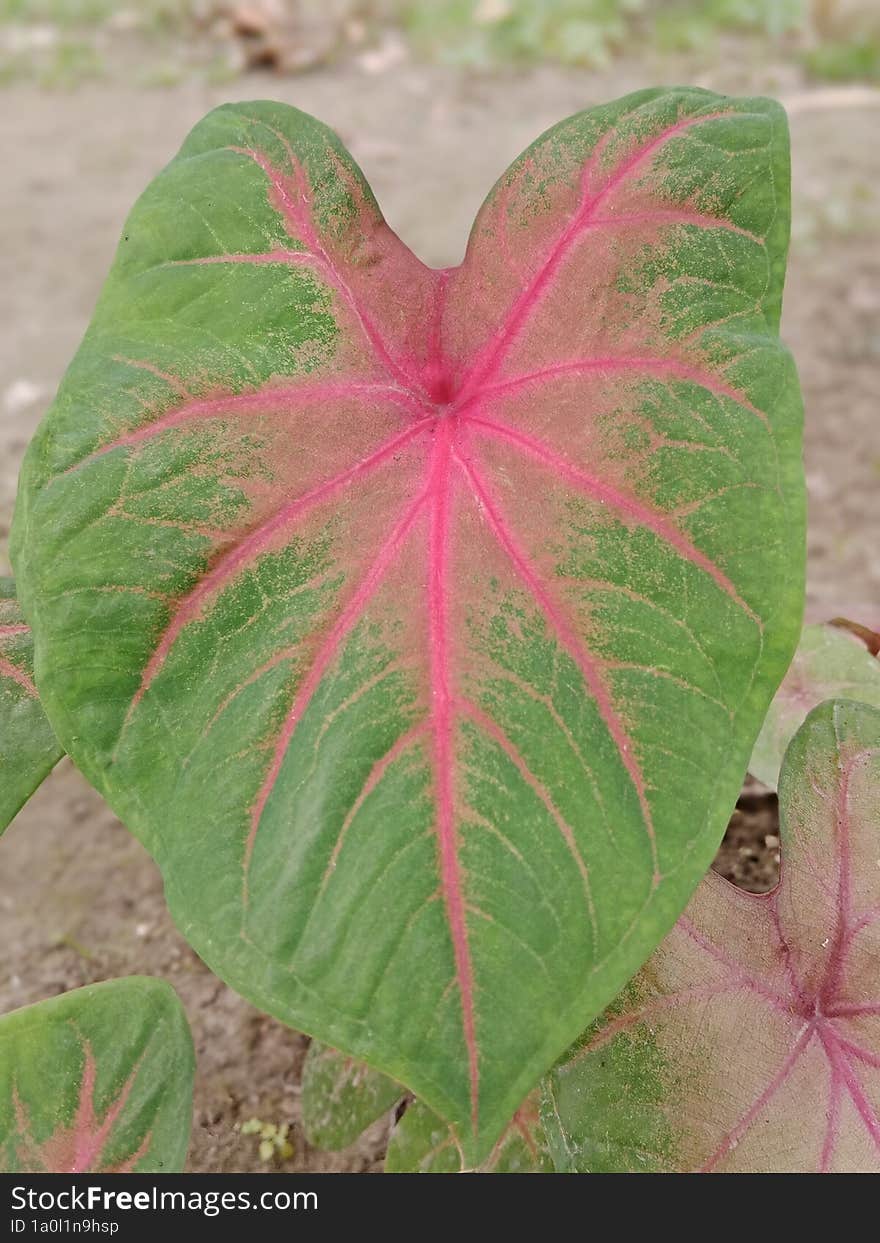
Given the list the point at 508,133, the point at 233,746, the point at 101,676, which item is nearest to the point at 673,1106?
the point at 233,746

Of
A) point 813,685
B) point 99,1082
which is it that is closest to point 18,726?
point 99,1082

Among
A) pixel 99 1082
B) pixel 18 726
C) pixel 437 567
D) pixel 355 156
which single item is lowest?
pixel 99 1082

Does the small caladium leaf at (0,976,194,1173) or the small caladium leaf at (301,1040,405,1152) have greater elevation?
the small caladium leaf at (0,976,194,1173)

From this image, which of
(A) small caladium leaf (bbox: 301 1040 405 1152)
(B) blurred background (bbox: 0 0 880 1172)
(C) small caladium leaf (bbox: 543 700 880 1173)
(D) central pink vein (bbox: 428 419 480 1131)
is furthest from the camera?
(B) blurred background (bbox: 0 0 880 1172)

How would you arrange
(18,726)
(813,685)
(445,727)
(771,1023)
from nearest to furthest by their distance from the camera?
(445,727) → (771,1023) → (18,726) → (813,685)

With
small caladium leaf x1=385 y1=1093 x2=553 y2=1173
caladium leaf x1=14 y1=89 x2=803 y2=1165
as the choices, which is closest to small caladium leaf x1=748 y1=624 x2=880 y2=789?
small caladium leaf x1=385 y1=1093 x2=553 y2=1173

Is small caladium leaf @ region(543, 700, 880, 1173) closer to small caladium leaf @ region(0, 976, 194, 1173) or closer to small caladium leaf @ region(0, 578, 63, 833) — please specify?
small caladium leaf @ region(0, 976, 194, 1173)

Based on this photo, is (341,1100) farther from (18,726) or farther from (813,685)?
(813,685)
